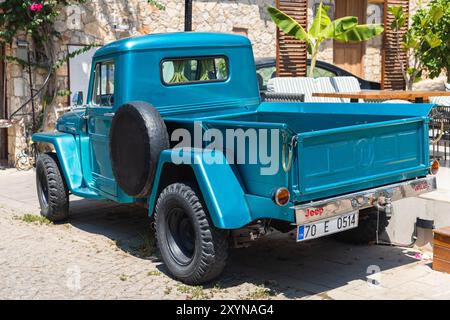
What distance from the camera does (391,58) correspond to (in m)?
13.6

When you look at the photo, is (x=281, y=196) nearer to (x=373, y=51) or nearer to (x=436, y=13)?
(x=436, y=13)

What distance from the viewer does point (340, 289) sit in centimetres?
480

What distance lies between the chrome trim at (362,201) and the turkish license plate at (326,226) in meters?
0.07

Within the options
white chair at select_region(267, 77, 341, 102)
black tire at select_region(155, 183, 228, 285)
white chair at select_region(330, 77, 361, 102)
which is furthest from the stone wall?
black tire at select_region(155, 183, 228, 285)

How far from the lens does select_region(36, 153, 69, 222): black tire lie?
6855 mm

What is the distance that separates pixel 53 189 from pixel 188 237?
2.41m

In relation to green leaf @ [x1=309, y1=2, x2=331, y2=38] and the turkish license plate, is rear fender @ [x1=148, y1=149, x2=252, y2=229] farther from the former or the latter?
green leaf @ [x1=309, y1=2, x2=331, y2=38]

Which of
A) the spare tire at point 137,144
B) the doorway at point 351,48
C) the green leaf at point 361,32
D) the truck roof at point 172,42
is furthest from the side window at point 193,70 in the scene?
the doorway at point 351,48

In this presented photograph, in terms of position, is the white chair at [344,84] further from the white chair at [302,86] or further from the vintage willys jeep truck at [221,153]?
the vintage willys jeep truck at [221,153]

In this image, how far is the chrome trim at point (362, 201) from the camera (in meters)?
4.30

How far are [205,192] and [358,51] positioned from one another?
11.1 meters

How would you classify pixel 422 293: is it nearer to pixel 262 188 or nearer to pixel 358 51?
pixel 262 188

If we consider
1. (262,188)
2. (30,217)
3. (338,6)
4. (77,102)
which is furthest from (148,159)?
(338,6)

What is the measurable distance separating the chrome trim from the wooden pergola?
6.26m
